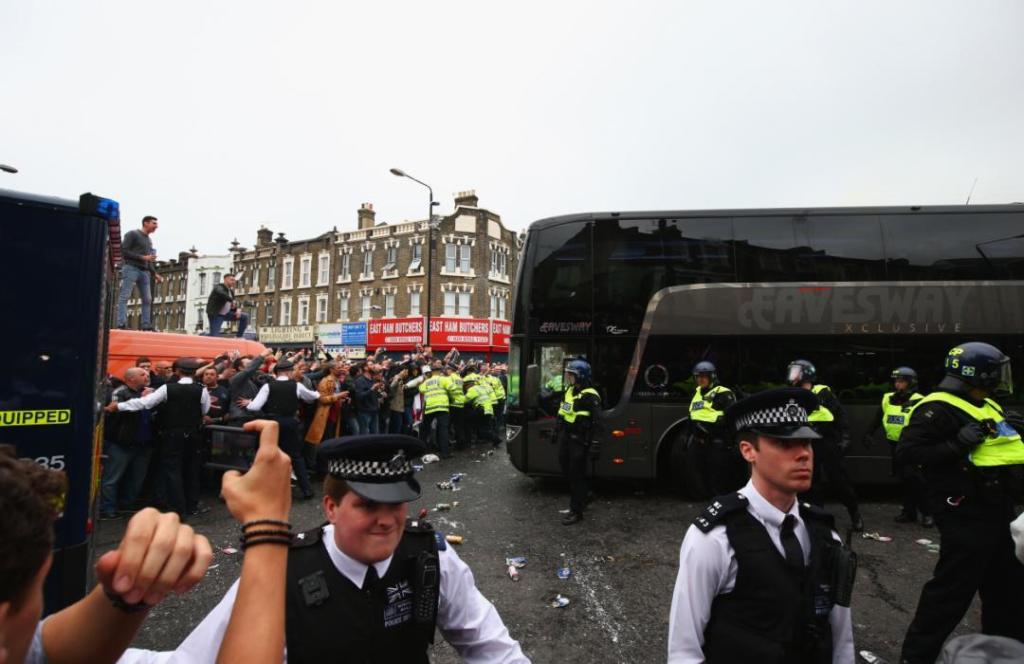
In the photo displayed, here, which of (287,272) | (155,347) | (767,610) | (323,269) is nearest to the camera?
(767,610)

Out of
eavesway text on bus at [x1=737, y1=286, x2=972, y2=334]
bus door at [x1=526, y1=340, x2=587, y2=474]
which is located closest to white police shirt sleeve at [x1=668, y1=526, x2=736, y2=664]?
bus door at [x1=526, y1=340, x2=587, y2=474]

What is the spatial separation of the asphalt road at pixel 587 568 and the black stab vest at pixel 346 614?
97.7 inches

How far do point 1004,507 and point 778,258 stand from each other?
18.4 ft

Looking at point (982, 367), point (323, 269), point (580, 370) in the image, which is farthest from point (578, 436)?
point (323, 269)

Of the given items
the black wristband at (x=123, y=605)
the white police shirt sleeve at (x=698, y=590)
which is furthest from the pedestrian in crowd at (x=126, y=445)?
the white police shirt sleeve at (x=698, y=590)

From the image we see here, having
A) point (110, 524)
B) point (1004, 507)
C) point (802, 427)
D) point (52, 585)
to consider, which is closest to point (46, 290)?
point (52, 585)

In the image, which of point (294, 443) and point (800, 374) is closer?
point (800, 374)

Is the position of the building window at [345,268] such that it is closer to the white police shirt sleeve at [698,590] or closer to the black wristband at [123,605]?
the white police shirt sleeve at [698,590]

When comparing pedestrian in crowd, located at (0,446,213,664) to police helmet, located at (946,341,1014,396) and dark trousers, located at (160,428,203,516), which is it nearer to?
police helmet, located at (946,341,1014,396)

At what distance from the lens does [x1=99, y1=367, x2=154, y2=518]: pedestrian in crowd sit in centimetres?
693

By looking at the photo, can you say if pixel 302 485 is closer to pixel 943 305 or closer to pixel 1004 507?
pixel 1004 507

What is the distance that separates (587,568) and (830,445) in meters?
3.52

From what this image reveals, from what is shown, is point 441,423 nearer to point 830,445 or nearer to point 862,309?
point 830,445

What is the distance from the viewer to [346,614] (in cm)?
187
